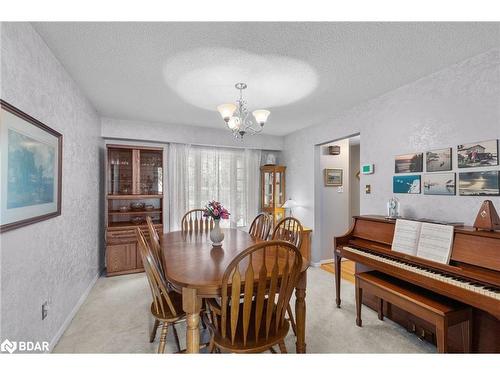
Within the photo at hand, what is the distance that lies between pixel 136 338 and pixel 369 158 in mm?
3189

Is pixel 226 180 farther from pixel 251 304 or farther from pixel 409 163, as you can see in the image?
pixel 251 304

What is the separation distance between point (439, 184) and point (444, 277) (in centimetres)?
101

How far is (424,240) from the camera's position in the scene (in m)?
1.95

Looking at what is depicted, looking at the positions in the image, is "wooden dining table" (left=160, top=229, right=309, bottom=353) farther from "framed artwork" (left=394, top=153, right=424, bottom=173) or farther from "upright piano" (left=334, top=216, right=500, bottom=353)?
"framed artwork" (left=394, top=153, right=424, bottom=173)

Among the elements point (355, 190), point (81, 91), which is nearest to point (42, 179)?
point (81, 91)

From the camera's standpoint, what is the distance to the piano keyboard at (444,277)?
4.68 feet

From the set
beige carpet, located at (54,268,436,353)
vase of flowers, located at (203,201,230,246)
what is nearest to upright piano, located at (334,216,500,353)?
beige carpet, located at (54,268,436,353)

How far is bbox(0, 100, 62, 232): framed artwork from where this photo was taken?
1362 mm

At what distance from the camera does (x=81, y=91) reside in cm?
273

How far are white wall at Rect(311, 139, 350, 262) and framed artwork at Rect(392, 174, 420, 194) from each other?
58.9 inches

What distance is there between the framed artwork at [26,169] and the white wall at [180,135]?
6.18 feet

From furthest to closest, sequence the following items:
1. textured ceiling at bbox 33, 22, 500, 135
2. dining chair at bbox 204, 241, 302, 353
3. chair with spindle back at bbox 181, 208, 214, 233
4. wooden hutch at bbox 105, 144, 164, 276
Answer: wooden hutch at bbox 105, 144, 164, 276
chair with spindle back at bbox 181, 208, 214, 233
textured ceiling at bbox 33, 22, 500, 135
dining chair at bbox 204, 241, 302, 353

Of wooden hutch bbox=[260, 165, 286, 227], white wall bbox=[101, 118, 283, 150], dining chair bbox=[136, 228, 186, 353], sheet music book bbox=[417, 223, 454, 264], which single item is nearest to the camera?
dining chair bbox=[136, 228, 186, 353]
